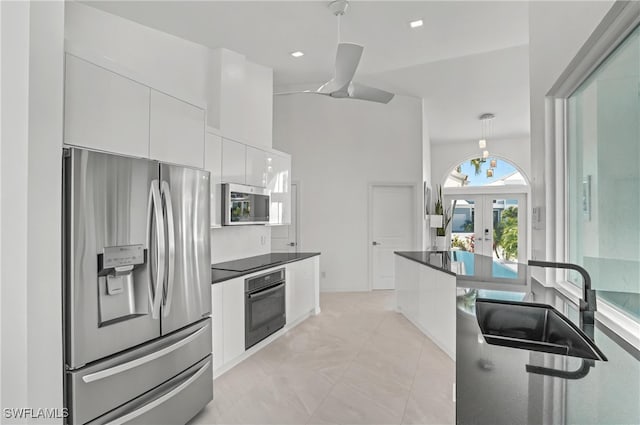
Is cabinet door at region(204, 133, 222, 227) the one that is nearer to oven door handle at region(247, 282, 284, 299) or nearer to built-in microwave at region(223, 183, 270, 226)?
built-in microwave at region(223, 183, 270, 226)

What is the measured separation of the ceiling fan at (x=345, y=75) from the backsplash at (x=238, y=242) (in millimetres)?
1774

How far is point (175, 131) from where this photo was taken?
2301mm

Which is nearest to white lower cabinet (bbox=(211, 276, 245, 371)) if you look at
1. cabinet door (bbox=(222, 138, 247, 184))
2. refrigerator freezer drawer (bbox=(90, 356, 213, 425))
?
refrigerator freezer drawer (bbox=(90, 356, 213, 425))

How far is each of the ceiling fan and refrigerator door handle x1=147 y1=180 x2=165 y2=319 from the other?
1923 millimetres

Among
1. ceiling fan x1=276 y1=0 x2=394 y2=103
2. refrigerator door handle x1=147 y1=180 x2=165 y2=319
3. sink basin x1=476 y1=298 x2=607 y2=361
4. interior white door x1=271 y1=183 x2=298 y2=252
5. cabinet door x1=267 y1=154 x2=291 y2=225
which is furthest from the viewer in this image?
interior white door x1=271 y1=183 x2=298 y2=252

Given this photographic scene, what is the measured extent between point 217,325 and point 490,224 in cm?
787

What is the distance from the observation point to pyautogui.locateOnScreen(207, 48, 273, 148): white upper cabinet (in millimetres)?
4090

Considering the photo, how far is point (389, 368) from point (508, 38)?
3983mm

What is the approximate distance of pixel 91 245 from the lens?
162 cm

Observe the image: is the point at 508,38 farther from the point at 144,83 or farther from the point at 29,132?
the point at 29,132

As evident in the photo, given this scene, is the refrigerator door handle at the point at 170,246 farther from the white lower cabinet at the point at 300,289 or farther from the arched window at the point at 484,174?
the arched window at the point at 484,174

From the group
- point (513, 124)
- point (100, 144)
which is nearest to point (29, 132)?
point (100, 144)

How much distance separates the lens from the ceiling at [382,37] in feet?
11.6

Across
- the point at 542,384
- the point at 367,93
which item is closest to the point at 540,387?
the point at 542,384
